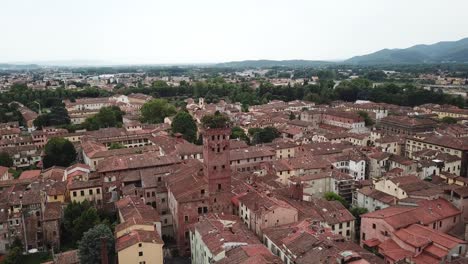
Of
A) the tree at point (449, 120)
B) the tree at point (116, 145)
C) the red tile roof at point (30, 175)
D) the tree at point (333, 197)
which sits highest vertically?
the tree at point (116, 145)

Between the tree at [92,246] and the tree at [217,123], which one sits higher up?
the tree at [217,123]

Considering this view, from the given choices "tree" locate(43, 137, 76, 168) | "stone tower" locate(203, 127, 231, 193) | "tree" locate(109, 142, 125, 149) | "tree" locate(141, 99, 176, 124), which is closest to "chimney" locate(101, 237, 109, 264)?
"stone tower" locate(203, 127, 231, 193)

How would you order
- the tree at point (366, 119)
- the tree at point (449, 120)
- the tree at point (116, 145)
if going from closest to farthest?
the tree at point (116, 145) → the tree at point (449, 120) → the tree at point (366, 119)

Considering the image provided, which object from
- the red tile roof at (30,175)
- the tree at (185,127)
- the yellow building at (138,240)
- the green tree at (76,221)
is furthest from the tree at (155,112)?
the yellow building at (138,240)

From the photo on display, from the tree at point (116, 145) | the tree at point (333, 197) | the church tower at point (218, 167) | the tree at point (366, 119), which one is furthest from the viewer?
the tree at point (366, 119)

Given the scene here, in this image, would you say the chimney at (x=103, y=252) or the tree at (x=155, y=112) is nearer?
the chimney at (x=103, y=252)

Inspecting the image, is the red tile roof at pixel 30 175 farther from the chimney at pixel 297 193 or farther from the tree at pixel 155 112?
the tree at pixel 155 112

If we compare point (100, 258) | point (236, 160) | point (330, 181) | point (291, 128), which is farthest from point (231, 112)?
point (100, 258)

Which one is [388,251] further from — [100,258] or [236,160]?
[236,160]

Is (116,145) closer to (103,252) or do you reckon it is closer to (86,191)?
(86,191)

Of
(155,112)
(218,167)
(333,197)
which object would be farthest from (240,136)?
(218,167)

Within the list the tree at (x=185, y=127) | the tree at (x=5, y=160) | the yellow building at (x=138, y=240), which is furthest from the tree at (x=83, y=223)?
the tree at (x=185, y=127)
